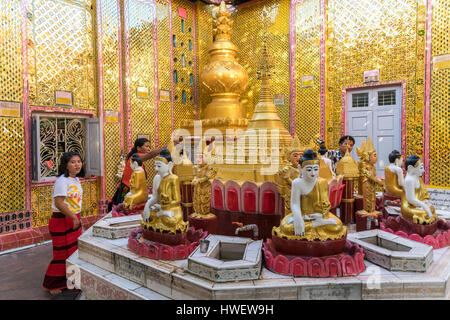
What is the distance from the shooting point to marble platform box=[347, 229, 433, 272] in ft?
8.07

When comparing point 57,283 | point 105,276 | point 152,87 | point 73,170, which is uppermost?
point 152,87

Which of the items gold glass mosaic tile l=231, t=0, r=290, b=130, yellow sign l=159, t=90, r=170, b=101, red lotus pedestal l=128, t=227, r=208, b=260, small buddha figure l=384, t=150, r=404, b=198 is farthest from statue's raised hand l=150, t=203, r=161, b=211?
gold glass mosaic tile l=231, t=0, r=290, b=130

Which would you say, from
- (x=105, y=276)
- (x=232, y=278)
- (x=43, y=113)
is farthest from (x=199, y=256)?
(x=43, y=113)

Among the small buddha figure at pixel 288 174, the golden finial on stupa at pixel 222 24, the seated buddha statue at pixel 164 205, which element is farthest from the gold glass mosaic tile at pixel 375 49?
the seated buddha statue at pixel 164 205

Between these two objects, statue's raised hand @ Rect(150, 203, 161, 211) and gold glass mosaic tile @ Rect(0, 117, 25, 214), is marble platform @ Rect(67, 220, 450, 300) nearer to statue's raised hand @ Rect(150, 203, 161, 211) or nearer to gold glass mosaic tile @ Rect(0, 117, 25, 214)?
statue's raised hand @ Rect(150, 203, 161, 211)

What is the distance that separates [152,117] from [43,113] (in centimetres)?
241

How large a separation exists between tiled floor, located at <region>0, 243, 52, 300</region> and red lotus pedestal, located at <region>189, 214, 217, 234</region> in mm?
1701

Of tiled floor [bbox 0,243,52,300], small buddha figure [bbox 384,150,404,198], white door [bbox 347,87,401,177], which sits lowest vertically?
tiled floor [bbox 0,243,52,300]

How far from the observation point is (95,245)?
3201 millimetres

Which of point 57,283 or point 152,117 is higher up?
point 152,117

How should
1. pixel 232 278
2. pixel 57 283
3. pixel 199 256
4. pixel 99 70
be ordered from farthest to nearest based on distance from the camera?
1. pixel 99 70
2. pixel 57 283
3. pixel 199 256
4. pixel 232 278

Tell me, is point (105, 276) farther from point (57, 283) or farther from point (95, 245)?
point (57, 283)

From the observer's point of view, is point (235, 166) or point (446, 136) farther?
point (446, 136)

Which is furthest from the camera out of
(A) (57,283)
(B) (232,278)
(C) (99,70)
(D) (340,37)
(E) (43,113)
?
(D) (340,37)
